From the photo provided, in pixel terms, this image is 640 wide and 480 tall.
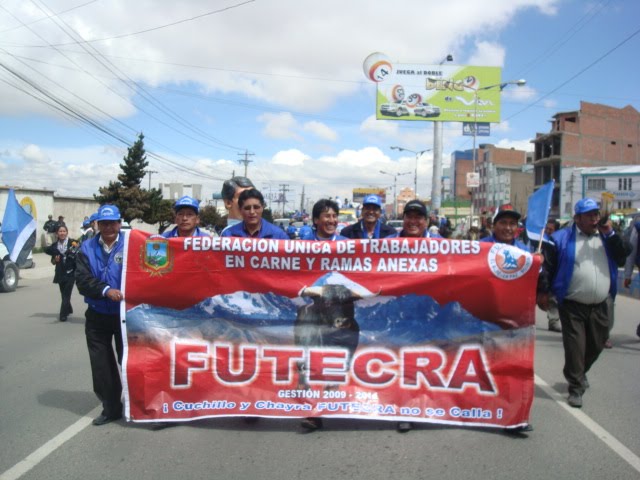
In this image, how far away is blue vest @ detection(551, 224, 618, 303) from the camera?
4906mm

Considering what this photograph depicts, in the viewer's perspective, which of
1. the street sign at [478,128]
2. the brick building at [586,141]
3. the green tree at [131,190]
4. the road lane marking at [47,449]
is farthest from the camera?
the brick building at [586,141]

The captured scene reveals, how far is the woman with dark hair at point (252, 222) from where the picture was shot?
15.3ft

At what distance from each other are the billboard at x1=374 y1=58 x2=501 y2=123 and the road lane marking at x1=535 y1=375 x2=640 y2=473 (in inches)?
1183

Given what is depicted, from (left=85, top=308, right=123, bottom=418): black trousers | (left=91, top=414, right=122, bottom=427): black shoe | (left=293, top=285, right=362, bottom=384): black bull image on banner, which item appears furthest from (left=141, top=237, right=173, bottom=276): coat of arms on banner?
(left=91, top=414, right=122, bottom=427): black shoe

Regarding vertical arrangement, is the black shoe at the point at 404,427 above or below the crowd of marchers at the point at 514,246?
below

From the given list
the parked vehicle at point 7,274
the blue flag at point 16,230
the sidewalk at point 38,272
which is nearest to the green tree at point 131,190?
the sidewalk at point 38,272

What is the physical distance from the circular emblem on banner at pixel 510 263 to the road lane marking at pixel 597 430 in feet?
4.50

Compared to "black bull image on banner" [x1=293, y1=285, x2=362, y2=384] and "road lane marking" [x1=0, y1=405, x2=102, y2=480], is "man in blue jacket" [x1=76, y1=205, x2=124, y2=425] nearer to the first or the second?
"road lane marking" [x1=0, y1=405, x2=102, y2=480]

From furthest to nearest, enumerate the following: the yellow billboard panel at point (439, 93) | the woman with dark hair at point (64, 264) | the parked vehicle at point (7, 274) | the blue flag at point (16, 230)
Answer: the yellow billboard panel at point (439, 93), the parked vehicle at point (7, 274), the woman with dark hair at point (64, 264), the blue flag at point (16, 230)

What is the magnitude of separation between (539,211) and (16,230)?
729cm

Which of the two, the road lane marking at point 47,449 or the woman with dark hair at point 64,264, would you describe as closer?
the road lane marking at point 47,449

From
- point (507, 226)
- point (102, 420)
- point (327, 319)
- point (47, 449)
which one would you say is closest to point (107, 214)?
point (102, 420)

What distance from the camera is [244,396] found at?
429cm

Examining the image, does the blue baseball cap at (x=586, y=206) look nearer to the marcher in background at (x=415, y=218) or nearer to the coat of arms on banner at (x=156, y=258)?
the marcher in background at (x=415, y=218)
